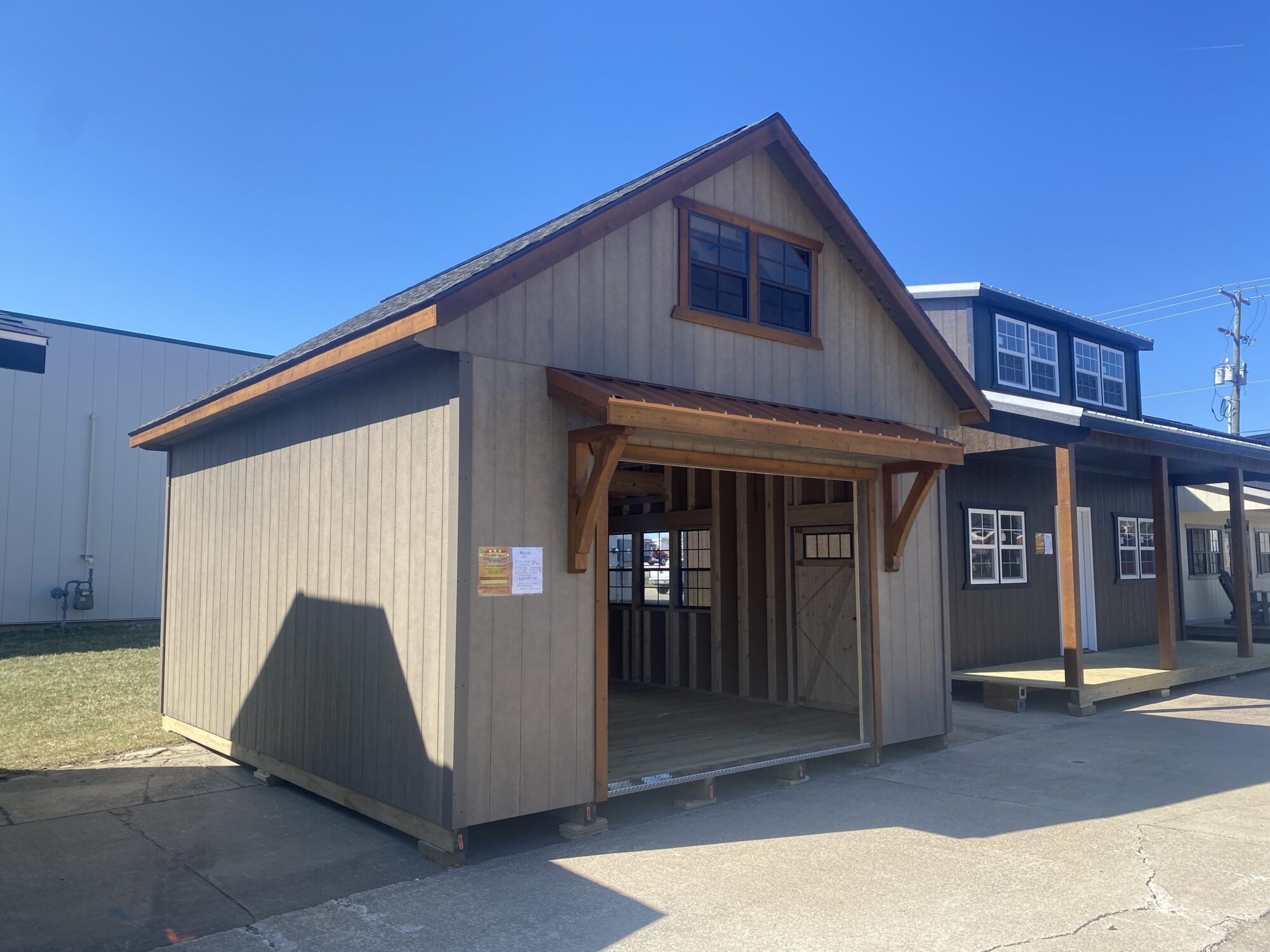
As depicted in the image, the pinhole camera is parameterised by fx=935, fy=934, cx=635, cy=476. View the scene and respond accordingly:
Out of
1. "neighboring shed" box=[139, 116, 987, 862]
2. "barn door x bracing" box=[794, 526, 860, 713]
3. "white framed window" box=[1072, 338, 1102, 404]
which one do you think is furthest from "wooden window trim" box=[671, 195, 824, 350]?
"white framed window" box=[1072, 338, 1102, 404]

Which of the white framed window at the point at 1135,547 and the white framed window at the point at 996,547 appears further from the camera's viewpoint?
the white framed window at the point at 1135,547

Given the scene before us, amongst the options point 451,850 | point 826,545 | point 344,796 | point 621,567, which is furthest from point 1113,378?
point 451,850

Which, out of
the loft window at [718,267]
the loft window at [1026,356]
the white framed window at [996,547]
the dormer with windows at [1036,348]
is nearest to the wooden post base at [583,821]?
the loft window at [718,267]

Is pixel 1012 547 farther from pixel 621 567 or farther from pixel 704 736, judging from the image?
pixel 704 736

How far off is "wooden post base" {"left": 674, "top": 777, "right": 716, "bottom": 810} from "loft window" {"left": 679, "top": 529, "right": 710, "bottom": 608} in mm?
4898

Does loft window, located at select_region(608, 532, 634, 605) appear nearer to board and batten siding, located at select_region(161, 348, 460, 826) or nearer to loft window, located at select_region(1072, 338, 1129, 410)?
board and batten siding, located at select_region(161, 348, 460, 826)

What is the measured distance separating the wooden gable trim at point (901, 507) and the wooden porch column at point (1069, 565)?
3.00 metres

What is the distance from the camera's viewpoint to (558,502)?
625 centimetres

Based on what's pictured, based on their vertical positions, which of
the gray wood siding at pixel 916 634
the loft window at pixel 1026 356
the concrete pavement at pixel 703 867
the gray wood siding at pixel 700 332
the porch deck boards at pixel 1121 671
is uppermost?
the loft window at pixel 1026 356

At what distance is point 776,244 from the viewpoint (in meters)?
8.15

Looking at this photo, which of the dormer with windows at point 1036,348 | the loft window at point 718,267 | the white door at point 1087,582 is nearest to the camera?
the loft window at point 718,267

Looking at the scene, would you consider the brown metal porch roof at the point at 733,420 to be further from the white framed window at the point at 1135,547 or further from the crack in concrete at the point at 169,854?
the white framed window at the point at 1135,547

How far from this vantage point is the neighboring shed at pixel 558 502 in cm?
586

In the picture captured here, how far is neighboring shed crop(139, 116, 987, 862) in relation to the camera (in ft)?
19.2
